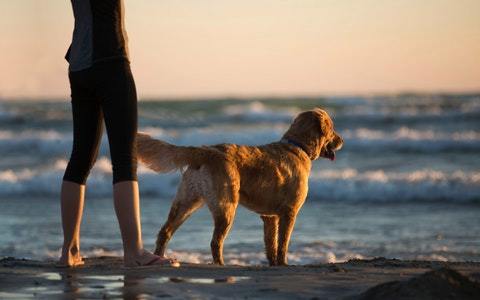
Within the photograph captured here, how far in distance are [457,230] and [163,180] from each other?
5.89 m

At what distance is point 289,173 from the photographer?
6.48m

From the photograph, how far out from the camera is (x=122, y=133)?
5301 mm

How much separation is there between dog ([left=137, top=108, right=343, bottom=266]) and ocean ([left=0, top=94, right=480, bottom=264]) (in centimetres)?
139

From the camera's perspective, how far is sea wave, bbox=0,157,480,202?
13.2 meters

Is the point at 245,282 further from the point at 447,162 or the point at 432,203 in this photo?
the point at 447,162

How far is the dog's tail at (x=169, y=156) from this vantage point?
6.04 metres

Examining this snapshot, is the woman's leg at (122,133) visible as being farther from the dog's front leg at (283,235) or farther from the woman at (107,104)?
the dog's front leg at (283,235)

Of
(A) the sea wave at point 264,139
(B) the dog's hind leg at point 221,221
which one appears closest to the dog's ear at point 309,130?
(B) the dog's hind leg at point 221,221

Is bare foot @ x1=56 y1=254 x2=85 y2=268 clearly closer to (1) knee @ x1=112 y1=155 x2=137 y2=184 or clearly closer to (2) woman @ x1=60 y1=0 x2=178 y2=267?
(2) woman @ x1=60 y1=0 x2=178 y2=267

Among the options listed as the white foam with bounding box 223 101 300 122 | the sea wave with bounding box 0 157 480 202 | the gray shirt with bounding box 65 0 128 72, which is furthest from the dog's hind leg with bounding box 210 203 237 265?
the white foam with bounding box 223 101 300 122

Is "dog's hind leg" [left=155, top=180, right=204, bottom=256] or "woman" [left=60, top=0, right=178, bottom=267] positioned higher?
"woman" [left=60, top=0, right=178, bottom=267]

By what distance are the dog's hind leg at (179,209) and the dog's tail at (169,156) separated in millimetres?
192

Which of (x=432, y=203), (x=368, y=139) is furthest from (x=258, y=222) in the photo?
(x=368, y=139)

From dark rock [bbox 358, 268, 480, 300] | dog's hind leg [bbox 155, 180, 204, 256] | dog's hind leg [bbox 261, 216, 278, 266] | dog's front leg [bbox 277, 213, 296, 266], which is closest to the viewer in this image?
dark rock [bbox 358, 268, 480, 300]
